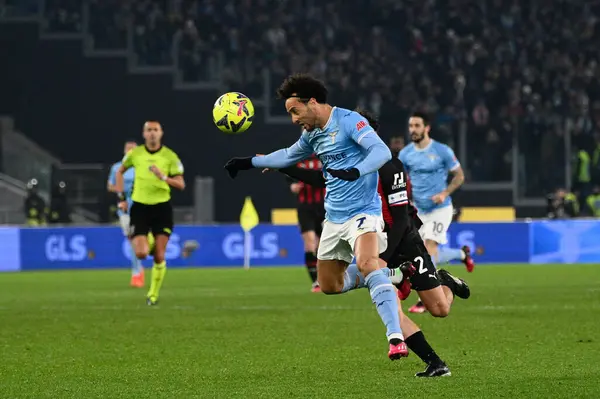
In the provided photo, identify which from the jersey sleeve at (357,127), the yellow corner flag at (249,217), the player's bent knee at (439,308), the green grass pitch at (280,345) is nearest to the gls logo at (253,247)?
the yellow corner flag at (249,217)

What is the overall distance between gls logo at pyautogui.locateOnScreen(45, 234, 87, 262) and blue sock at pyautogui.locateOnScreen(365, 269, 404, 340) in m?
18.7

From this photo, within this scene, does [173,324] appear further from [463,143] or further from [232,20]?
[232,20]

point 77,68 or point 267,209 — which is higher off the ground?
point 77,68

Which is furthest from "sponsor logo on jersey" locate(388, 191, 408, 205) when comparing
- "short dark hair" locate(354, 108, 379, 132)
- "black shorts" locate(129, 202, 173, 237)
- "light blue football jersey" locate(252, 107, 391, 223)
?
"black shorts" locate(129, 202, 173, 237)

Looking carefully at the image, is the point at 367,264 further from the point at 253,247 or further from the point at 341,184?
the point at 253,247

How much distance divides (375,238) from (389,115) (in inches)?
813

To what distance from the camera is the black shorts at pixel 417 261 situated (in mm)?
9078

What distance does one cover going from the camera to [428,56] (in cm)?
3281

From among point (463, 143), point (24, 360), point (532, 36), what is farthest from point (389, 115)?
point (24, 360)

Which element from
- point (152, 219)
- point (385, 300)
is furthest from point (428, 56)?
point (385, 300)

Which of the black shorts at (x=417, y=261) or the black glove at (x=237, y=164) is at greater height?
the black glove at (x=237, y=164)

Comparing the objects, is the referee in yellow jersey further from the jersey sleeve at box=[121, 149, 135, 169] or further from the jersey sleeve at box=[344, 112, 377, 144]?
the jersey sleeve at box=[344, 112, 377, 144]

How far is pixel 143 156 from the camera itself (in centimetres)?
1641

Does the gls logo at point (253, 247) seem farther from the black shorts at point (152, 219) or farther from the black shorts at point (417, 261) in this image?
the black shorts at point (417, 261)
